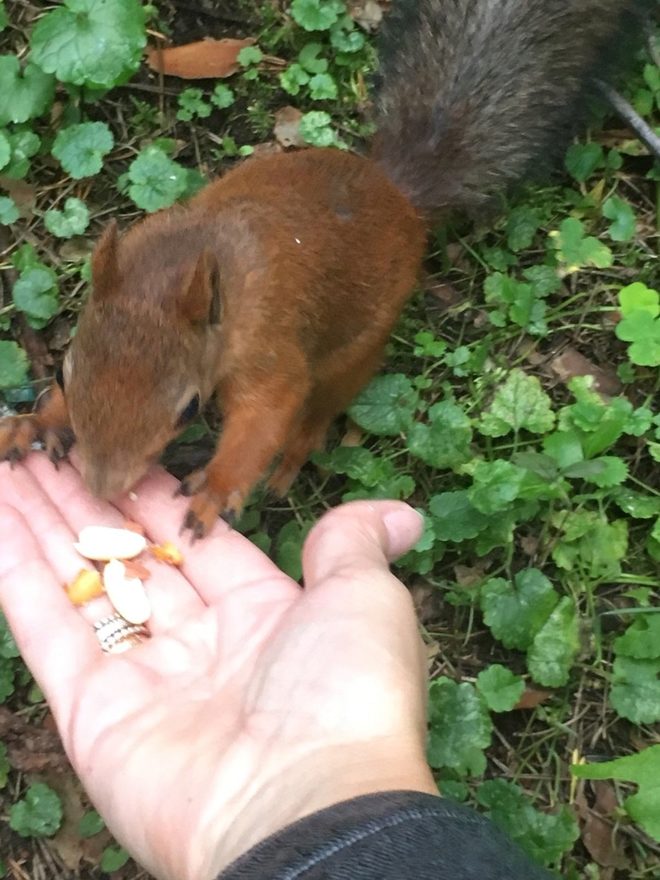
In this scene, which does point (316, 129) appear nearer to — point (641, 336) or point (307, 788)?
point (641, 336)

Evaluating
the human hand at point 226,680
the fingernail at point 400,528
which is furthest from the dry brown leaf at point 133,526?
the fingernail at point 400,528

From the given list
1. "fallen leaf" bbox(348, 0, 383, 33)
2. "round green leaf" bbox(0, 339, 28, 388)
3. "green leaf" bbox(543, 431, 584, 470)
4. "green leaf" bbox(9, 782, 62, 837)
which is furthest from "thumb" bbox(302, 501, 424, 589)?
"fallen leaf" bbox(348, 0, 383, 33)

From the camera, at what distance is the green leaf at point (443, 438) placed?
2361 mm

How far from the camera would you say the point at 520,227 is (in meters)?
2.62

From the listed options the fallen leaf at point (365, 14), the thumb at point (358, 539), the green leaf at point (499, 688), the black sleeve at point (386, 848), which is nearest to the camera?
the black sleeve at point (386, 848)

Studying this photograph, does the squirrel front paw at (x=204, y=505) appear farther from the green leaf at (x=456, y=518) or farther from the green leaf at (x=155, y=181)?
the green leaf at (x=155, y=181)

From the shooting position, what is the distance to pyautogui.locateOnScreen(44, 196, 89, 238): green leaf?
2498 mm

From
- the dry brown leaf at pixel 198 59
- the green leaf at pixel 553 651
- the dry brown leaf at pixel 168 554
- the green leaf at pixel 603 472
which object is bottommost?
the green leaf at pixel 553 651

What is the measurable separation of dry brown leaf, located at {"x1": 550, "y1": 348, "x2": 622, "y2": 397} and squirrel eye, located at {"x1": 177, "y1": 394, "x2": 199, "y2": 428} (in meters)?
1.22

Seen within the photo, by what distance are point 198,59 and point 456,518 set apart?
148 cm

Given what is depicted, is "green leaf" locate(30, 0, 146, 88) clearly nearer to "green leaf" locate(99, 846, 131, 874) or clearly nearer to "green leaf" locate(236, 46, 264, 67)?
"green leaf" locate(236, 46, 264, 67)

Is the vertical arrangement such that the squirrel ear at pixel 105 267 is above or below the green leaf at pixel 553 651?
above

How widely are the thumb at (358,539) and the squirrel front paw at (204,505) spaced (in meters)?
0.30

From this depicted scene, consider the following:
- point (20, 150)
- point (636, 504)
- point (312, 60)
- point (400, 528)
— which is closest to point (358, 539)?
point (400, 528)
